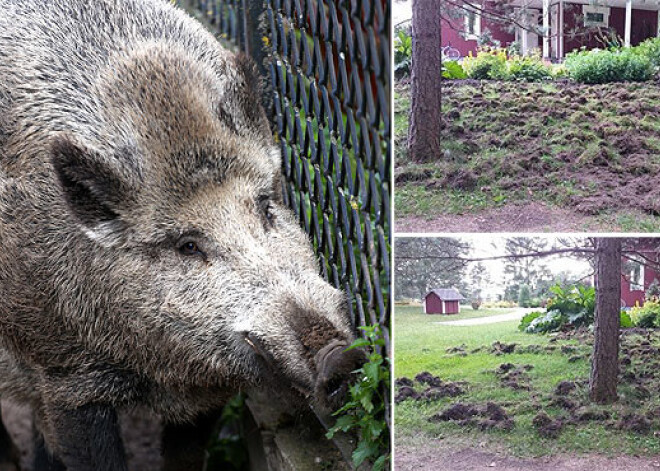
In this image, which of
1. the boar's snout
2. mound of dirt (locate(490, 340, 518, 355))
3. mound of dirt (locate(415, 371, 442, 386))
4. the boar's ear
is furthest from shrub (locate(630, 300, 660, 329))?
the boar's ear

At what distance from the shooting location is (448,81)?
2.77 meters

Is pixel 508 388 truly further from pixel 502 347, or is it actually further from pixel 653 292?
pixel 653 292

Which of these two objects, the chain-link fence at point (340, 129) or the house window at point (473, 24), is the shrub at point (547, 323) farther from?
the house window at point (473, 24)

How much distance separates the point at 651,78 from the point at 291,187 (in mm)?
2181

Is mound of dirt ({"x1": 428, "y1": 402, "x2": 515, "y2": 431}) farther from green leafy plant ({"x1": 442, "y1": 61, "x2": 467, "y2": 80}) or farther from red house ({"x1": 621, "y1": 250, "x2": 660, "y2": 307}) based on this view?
green leafy plant ({"x1": 442, "y1": 61, "x2": 467, "y2": 80})

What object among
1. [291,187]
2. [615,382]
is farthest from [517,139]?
[291,187]

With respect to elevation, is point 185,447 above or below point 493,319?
below

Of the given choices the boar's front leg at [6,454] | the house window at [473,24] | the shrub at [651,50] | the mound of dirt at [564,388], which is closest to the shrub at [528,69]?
the house window at [473,24]

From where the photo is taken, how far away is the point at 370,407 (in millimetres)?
3252

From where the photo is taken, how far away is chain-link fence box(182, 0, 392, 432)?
3.18 metres

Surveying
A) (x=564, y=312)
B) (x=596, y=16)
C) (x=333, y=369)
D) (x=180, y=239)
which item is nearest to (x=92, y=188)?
(x=180, y=239)

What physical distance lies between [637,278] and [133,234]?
1.95 meters

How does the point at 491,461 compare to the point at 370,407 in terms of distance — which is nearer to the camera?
the point at 491,461

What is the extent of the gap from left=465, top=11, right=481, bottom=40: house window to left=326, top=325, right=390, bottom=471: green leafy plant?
3.69 ft
